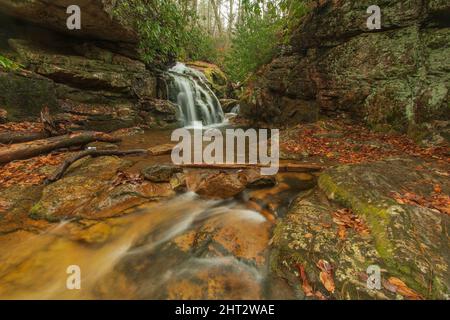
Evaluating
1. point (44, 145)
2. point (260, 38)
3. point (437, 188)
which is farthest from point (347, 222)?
point (260, 38)

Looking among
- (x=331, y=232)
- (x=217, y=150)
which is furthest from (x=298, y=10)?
(x=331, y=232)

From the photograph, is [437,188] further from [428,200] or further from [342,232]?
[342,232]

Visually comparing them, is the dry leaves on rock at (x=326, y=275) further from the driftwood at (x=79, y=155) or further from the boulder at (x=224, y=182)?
the driftwood at (x=79, y=155)

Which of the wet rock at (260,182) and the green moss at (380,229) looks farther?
the wet rock at (260,182)

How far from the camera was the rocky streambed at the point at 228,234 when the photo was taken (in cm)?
252

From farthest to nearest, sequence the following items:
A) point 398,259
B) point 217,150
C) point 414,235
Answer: point 217,150, point 414,235, point 398,259

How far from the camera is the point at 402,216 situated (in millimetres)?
2949

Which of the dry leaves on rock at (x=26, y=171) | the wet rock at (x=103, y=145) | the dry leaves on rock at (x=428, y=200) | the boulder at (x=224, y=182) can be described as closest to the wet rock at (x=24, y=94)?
the wet rock at (x=103, y=145)

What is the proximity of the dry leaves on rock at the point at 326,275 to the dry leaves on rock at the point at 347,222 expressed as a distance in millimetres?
512

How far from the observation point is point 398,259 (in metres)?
2.46

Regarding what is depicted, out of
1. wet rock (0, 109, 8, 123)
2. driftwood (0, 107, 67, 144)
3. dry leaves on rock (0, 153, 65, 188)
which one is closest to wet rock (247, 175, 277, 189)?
dry leaves on rock (0, 153, 65, 188)

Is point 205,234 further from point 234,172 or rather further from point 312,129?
point 312,129

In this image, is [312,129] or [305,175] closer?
[305,175]
